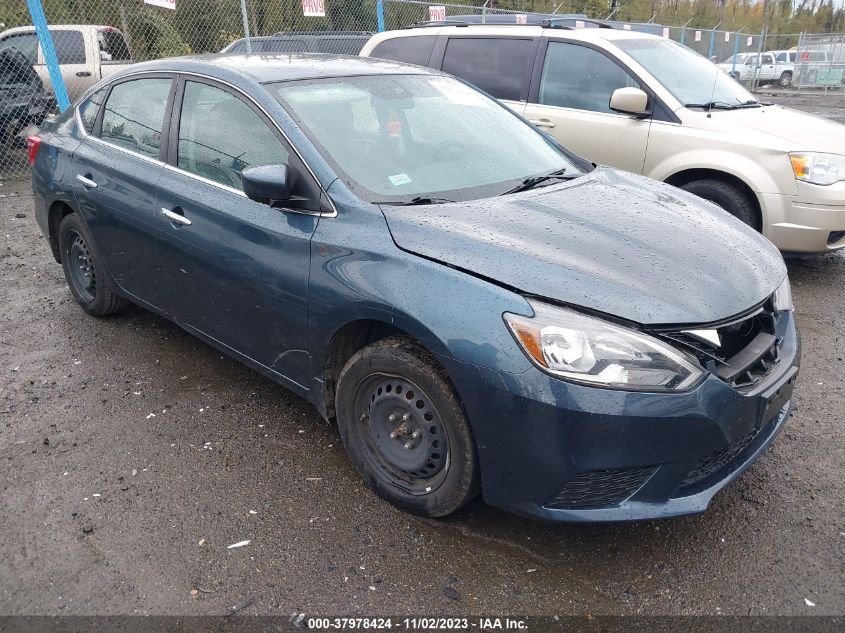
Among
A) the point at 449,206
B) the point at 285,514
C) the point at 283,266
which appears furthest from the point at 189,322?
the point at 449,206

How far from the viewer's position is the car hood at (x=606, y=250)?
2.37m

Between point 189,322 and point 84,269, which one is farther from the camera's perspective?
point 84,269

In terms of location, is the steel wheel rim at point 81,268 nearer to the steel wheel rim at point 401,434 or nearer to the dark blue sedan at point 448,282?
the dark blue sedan at point 448,282

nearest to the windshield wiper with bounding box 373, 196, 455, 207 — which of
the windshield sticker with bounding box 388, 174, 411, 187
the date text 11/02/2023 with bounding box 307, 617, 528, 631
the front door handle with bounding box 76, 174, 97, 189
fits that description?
the windshield sticker with bounding box 388, 174, 411, 187

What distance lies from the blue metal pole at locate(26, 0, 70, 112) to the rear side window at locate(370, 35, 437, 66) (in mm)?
3788

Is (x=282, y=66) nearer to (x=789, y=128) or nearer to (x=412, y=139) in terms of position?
(x=412, y=139)

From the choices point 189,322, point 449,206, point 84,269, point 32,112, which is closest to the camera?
point 449,206

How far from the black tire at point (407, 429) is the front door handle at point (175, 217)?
1210 mm

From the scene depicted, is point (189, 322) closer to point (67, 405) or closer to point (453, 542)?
point (67, 405)

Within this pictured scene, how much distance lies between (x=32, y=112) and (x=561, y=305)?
9319 mm

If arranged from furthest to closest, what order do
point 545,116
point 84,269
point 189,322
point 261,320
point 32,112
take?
point 32,112 < point 545,116 < point 84,269 < point 189,322 < point 261,320

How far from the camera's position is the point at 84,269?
465 centimetres

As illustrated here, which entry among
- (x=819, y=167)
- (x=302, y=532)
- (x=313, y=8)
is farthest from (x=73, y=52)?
(x=302, y=532)

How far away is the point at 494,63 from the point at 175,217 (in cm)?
394
